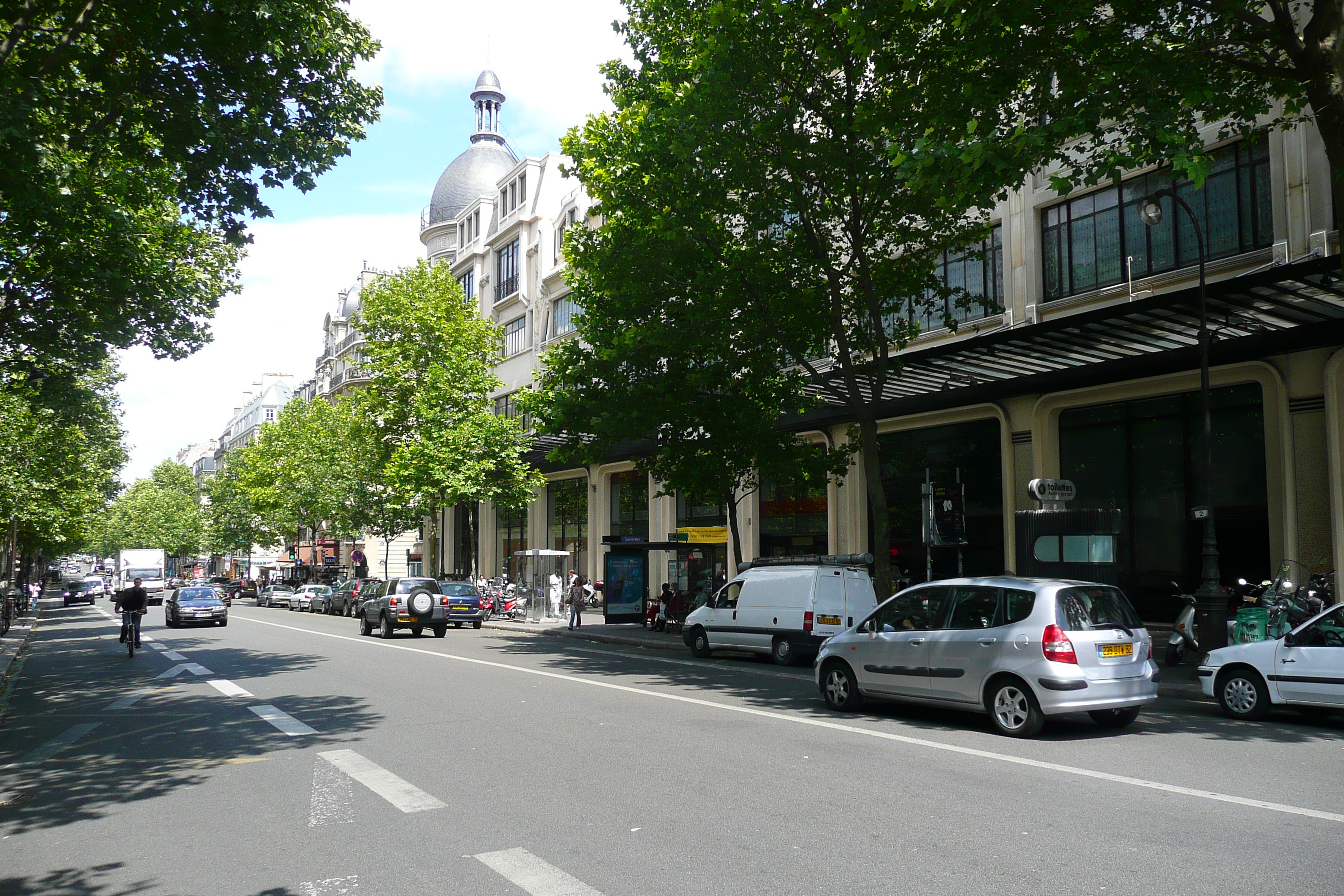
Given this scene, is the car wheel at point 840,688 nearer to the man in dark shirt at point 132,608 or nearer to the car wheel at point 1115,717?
the car wheel at point 1115,717

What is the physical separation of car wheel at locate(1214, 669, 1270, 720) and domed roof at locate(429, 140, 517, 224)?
184ft

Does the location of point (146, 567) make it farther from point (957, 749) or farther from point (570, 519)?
point (957, 749)

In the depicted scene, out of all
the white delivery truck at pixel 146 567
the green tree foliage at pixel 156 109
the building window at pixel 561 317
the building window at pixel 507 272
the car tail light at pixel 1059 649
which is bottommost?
the white delivery truck at pixel 146 567

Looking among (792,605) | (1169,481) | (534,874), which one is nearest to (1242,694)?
(792,605)

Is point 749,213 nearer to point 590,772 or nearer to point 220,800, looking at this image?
point 590,772

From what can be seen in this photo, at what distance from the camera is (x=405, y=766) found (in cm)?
796

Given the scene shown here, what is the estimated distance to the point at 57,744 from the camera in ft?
32.2

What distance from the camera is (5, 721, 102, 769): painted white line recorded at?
896cm

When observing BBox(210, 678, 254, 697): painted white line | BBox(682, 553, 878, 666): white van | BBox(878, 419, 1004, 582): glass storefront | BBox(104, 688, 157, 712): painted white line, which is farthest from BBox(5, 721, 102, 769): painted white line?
BBox(878, 419, 1004, 582): glass storefront

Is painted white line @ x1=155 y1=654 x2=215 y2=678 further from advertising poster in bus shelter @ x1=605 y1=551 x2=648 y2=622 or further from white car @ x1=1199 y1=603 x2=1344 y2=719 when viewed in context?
white car @ x1=1199 y1=603 x2=1344 y2=719

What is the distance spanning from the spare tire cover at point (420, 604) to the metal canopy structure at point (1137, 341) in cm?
1182

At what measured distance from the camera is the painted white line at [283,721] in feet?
32.4

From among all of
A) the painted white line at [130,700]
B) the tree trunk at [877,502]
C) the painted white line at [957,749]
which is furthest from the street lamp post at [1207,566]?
the painted white line at [130,700]

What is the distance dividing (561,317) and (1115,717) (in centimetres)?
3695
